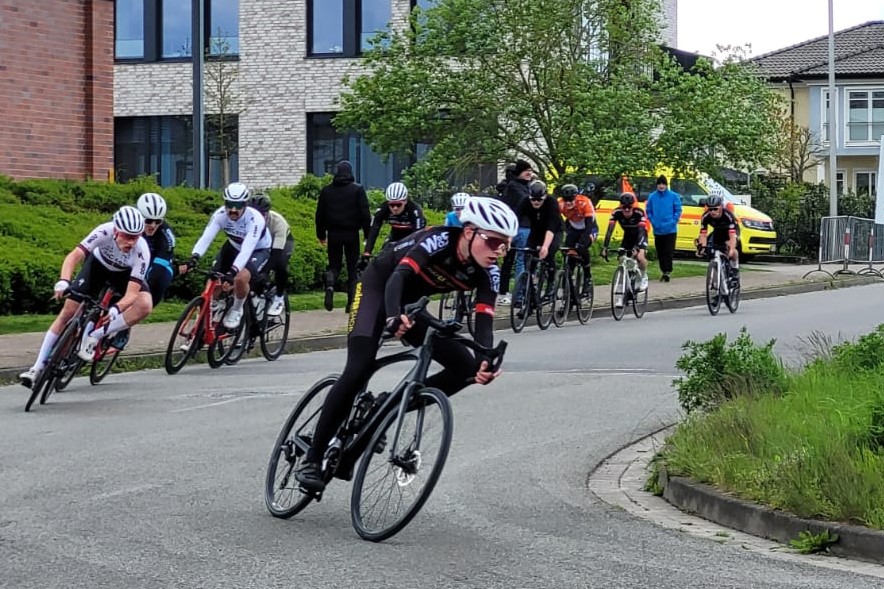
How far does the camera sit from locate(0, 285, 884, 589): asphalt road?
22.4ft

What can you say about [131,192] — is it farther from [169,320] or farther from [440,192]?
[440,192]

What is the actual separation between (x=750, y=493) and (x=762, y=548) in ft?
2.00

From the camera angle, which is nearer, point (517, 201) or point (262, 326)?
point (262, 326)

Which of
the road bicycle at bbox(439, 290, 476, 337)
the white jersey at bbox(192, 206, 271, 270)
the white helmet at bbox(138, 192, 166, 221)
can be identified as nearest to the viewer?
the white helmet at bbox(138, 192, 166, 221)

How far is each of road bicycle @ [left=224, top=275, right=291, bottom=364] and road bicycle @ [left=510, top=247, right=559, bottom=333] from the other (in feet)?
11.4

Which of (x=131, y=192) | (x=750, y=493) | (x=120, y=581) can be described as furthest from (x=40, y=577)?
(x=131, y=192)

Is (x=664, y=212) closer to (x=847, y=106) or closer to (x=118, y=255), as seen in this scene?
(x=118, y=255)

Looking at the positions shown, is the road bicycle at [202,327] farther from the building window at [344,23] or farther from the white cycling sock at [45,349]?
the building window at [344,23]

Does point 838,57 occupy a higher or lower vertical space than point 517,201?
higher

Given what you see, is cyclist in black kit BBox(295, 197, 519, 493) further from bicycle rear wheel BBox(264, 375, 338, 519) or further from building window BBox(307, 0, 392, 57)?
building window BBox(307, 0, 392, 57)

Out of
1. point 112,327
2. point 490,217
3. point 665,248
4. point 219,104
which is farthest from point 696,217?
point 490,217

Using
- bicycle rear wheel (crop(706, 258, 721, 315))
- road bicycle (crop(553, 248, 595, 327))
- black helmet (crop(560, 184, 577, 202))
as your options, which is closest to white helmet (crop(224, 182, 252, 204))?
road bicycle (crop(553, 248, 595, 327))

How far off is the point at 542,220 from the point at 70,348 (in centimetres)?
793

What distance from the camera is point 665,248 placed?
27.1 metres
